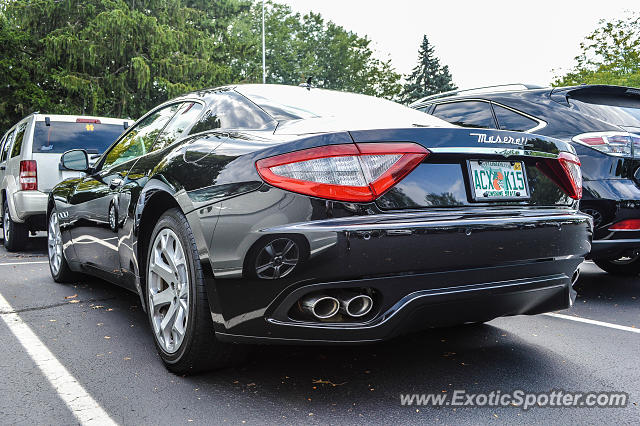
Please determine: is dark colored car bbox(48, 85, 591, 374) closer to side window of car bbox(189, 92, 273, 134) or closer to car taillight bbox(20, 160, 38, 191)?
side window of car bbox(189, 92, 273, 134)

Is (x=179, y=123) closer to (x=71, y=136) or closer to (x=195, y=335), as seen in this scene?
(x=195, y=335)

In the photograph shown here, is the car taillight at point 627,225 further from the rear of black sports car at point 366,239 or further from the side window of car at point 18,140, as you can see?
the side window of car at point 18,140

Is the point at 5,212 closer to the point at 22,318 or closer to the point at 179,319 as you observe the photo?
the point at 22,318

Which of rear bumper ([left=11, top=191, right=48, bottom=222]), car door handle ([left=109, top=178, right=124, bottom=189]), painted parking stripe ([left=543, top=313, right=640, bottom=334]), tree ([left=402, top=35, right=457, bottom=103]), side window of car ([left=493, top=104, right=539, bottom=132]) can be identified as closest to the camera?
car door handle ([left=109, top=178, right=124, bottom=189])

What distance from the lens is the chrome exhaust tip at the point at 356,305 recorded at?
242 centimetres

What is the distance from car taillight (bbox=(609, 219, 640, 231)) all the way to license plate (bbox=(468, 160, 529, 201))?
2.09 metres

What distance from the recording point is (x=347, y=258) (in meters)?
2.33

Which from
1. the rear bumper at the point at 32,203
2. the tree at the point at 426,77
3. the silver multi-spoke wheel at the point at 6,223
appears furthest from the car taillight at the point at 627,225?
the tree at the point at 426,77

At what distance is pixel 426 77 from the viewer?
5616 cm

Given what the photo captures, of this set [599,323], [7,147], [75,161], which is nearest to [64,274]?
[75,161]

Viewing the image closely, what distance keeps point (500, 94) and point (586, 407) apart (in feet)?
12.2

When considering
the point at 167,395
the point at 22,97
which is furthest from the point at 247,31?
the point at 167,395

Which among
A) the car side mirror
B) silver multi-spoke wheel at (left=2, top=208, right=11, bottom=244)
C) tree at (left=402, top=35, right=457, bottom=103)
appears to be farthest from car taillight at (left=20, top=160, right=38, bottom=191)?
tree at (left=402, top=35, right=457, bottom=103)

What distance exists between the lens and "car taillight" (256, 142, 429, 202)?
7.88 ft
